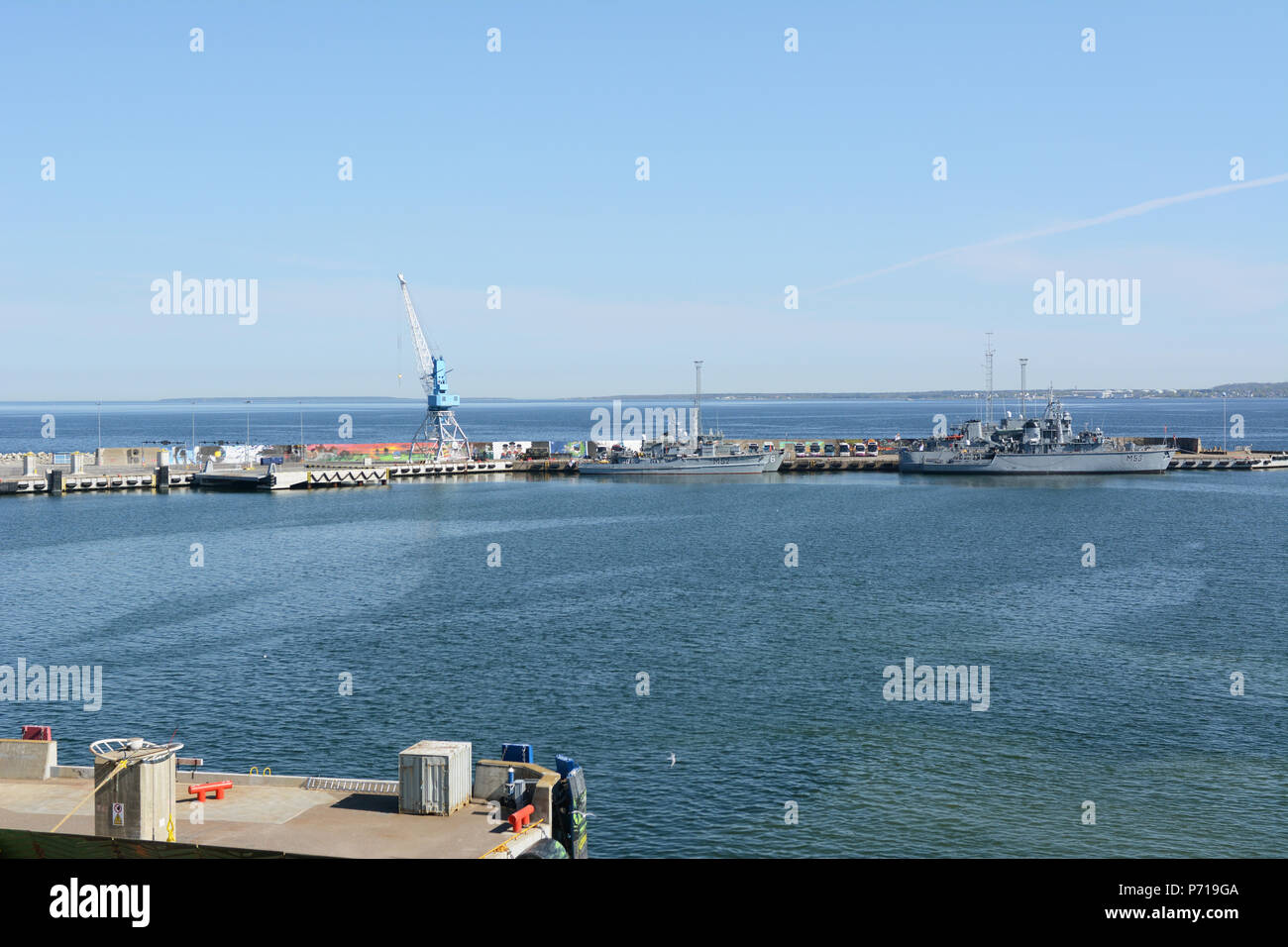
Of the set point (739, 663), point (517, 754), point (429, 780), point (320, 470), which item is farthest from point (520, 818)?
point (320, 470)

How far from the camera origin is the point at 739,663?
1928 inches

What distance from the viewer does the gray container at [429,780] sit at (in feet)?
75.8

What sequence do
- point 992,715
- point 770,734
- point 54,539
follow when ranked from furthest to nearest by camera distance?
point 54,539 → point 992,715 → point 770,734

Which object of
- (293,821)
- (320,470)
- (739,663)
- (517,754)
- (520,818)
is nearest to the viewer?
(520,818)

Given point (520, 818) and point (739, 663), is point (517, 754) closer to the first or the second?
point (520, 818)

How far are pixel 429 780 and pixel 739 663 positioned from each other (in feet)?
89.6

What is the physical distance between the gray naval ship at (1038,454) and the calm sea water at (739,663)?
6005 cm

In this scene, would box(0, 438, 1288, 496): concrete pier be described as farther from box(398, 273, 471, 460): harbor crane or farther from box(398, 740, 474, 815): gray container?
box(398, 740, 474, 815): gray container
